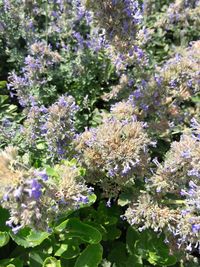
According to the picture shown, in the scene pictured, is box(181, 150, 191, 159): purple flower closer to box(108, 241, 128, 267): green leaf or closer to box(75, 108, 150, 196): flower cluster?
box(75, 108, 150, 196): flower cluster

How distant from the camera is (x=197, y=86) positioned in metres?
3.68

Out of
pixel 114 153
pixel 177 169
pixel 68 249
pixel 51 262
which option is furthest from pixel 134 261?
pixel 114 153

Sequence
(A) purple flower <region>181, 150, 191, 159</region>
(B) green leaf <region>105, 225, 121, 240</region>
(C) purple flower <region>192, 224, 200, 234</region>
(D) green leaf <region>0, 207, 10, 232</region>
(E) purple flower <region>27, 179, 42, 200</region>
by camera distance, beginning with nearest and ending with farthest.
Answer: (E) purple flower <region>27, 179, 42, 200</region> < (C) purple flower <region>192, 224, 200, 234</region> < (A) purple flower <region>181, 150, 191, 159</region> < (D) green leaf <region>0, 207, 10, 232</region> < (B) green leaf <region>105, 225, 121, 240</region>

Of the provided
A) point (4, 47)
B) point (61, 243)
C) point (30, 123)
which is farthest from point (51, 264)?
point (4, 47)

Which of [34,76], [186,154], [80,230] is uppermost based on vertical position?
[34,76]

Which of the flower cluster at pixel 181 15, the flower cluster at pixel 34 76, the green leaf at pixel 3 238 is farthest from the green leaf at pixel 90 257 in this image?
the flower cluster at pixel 181 15

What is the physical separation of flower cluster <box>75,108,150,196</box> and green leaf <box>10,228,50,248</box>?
574mm

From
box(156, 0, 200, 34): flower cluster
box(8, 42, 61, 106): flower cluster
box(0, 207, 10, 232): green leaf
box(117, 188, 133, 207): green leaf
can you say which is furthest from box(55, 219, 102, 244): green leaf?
box(156, 0, 200, 34): flower cluster

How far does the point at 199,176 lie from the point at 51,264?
1.16 m

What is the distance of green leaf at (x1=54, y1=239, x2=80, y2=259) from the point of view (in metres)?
3.14

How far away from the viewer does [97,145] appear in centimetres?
309

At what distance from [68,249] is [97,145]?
798 millimetres

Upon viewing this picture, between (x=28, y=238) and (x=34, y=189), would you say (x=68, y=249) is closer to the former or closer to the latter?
(x=28, y=238)

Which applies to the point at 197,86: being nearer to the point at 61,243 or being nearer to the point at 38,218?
the point at 61,243
